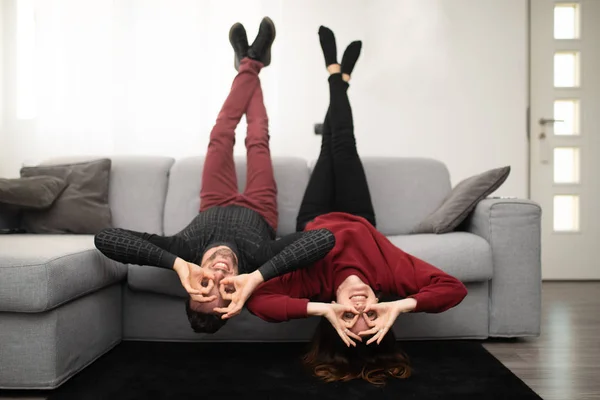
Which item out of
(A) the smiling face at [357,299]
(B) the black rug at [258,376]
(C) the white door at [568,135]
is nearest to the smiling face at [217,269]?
(B) the black rug at [258,376]

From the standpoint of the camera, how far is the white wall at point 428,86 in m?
3.76

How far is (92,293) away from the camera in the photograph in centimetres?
198

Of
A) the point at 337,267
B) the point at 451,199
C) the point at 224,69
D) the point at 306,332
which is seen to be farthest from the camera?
the point at 224,69

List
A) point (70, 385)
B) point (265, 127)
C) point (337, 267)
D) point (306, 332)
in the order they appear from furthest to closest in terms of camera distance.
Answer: point (265, 127), point (306, 332), point (337, 267), point (70, 385)

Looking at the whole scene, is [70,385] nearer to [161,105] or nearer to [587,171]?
[161,105]

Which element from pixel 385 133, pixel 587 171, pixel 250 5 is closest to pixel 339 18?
pixel 250 5

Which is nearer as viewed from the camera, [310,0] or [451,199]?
[451,199]

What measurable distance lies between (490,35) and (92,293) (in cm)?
339

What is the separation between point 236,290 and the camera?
5.52 feet

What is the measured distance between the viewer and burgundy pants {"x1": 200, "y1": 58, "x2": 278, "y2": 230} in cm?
250

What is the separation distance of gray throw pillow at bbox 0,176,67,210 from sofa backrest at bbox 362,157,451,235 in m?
1.73

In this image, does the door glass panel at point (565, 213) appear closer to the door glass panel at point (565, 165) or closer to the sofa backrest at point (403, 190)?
the door glass panel at point (565, 165)

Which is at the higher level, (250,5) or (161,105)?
(250,5)

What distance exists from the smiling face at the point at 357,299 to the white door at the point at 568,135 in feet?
9.12
